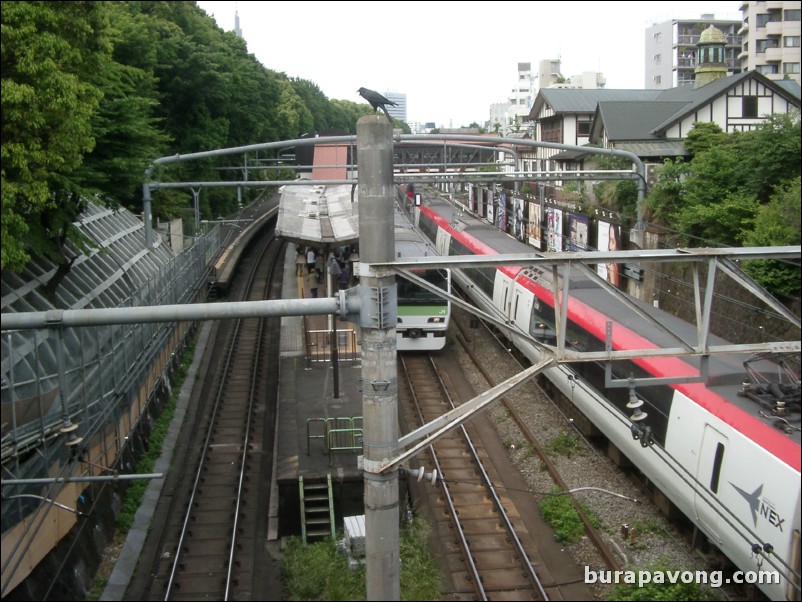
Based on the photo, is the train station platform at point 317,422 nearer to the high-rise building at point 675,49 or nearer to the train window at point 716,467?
the train window at point 716,467

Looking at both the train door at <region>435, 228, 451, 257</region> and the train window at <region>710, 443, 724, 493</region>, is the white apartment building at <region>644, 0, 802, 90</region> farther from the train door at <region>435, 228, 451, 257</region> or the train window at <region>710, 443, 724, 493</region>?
the train window at <region>710, 443, 724, 493</region>

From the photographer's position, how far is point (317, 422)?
1427cm

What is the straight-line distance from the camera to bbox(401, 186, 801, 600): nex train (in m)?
8.01

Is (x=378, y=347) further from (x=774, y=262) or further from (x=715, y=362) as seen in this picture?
(x=774, y=262)

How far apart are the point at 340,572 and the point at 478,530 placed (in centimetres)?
233

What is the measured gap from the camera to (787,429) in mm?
8281

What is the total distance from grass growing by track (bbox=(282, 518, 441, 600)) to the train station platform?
0.82m

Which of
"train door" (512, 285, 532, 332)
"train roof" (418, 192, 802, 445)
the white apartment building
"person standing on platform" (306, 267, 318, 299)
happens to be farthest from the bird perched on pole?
the white apartment building

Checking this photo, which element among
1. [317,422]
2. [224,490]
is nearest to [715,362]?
[317,422]

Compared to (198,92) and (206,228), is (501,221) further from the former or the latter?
(198,92)

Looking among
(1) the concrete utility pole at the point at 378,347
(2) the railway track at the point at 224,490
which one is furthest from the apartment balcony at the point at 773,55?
(1) the concrete utility pole at the point at 378,347

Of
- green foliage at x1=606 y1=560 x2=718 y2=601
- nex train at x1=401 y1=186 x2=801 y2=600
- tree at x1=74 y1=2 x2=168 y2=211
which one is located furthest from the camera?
tree at x1=74 y1=2 x2=168 y2=211

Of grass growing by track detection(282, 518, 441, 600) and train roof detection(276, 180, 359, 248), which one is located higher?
train roof detection(276, 180, 359, 248)

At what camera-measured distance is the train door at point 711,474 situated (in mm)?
9289
